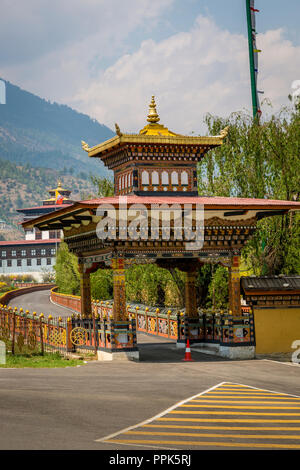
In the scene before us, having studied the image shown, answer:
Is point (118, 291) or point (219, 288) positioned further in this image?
point (219, 288)

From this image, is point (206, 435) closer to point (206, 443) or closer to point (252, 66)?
point (206, 443)

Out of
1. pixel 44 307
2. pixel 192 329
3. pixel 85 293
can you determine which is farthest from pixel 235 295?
pixel 44 307

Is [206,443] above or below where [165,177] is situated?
below

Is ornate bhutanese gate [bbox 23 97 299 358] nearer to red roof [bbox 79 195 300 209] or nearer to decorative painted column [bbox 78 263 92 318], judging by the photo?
red roof [bbox 79 195 300 209]

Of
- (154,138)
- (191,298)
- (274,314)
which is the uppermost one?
(154,138)

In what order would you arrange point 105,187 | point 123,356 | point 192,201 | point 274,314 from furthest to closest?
point 105,187 → point 274,314 → point 192,201 → point 123,356

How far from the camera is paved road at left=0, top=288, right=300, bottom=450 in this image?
368 inches

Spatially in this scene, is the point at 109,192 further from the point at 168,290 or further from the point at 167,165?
the point at 167,165

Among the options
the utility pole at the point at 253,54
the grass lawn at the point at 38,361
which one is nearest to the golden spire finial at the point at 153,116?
the utility pole at the point at 253,54

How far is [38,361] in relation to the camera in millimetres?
20312

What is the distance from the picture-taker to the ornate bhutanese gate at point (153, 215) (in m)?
19.8

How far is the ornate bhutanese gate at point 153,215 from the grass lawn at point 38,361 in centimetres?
134

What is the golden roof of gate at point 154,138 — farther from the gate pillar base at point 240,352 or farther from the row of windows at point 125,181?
the gate pillar base at point 240,352

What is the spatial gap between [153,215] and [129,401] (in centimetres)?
847
